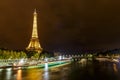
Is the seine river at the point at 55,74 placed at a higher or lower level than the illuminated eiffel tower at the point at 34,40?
lower

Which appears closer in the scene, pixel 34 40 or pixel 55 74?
pixel 55 74

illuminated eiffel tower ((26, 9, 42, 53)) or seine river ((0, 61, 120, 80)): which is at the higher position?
illuminated eiffel tower ((26, 9, 42, 53))

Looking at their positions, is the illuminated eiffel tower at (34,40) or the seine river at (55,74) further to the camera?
the illuminated eiffel tower at (34,40)

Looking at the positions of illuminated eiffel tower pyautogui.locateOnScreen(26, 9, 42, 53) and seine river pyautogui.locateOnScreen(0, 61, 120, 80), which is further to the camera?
illuminated eiffel tower pyautogui.locateOnScreen(26, 9, 42, 53)

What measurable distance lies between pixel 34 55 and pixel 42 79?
57.9 metres

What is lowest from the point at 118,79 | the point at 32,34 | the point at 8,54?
the point at 118,79

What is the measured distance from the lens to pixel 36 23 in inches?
3772

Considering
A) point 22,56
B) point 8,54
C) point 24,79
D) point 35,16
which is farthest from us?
point 35,16

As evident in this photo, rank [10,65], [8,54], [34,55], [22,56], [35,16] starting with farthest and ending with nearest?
[35,16] → [34,55] → [22,56] → [8,54] → [10,65]

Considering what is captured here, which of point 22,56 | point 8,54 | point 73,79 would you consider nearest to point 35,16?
point 22,56

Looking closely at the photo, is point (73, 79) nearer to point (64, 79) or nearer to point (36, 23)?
point (64, 79)

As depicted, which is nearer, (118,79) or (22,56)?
(118,79)

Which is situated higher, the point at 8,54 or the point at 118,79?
the point at 8,54

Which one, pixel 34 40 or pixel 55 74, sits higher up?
pixel 34 40
